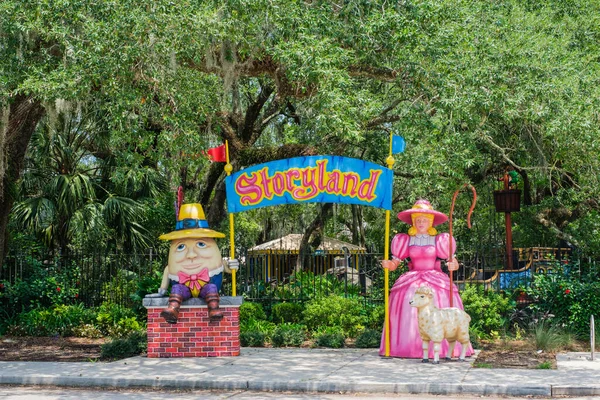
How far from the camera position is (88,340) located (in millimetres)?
16328

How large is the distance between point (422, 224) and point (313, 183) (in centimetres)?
201

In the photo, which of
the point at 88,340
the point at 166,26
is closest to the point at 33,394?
the point at 166,26

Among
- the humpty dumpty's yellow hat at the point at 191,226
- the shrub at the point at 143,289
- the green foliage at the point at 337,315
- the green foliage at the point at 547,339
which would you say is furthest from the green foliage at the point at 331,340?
the shrub at the point at 143,289

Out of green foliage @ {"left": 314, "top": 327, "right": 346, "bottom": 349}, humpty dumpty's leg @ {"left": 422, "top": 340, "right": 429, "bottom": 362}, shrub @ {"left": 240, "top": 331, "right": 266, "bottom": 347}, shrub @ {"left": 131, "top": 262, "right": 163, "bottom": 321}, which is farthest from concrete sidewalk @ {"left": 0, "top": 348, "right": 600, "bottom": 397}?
shrub @ {"left": 131, "top": 262, "right": 163, "bottom": 321}

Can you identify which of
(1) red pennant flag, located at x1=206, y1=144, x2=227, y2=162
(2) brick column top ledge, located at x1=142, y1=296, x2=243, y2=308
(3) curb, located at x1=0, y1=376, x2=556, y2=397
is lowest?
(3) curb, located at x1=0, y1=376, x2=556, y2=397

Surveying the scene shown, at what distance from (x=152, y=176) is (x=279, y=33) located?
377 inches

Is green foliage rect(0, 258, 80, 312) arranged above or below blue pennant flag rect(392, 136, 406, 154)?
below

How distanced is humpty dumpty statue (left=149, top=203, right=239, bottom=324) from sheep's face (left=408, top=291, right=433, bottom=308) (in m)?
3.05

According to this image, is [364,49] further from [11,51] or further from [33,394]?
[33,394]

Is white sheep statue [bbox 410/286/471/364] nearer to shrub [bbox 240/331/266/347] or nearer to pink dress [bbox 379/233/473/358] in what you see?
pink dress [bbox 379/233/473/358]

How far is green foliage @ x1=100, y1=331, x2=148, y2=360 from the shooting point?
43.6 ft

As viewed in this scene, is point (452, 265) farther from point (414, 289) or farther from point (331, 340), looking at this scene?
point (331, 340)

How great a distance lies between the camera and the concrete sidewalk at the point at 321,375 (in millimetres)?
9797

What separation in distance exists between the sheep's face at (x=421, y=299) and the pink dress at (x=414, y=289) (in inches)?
19.3
